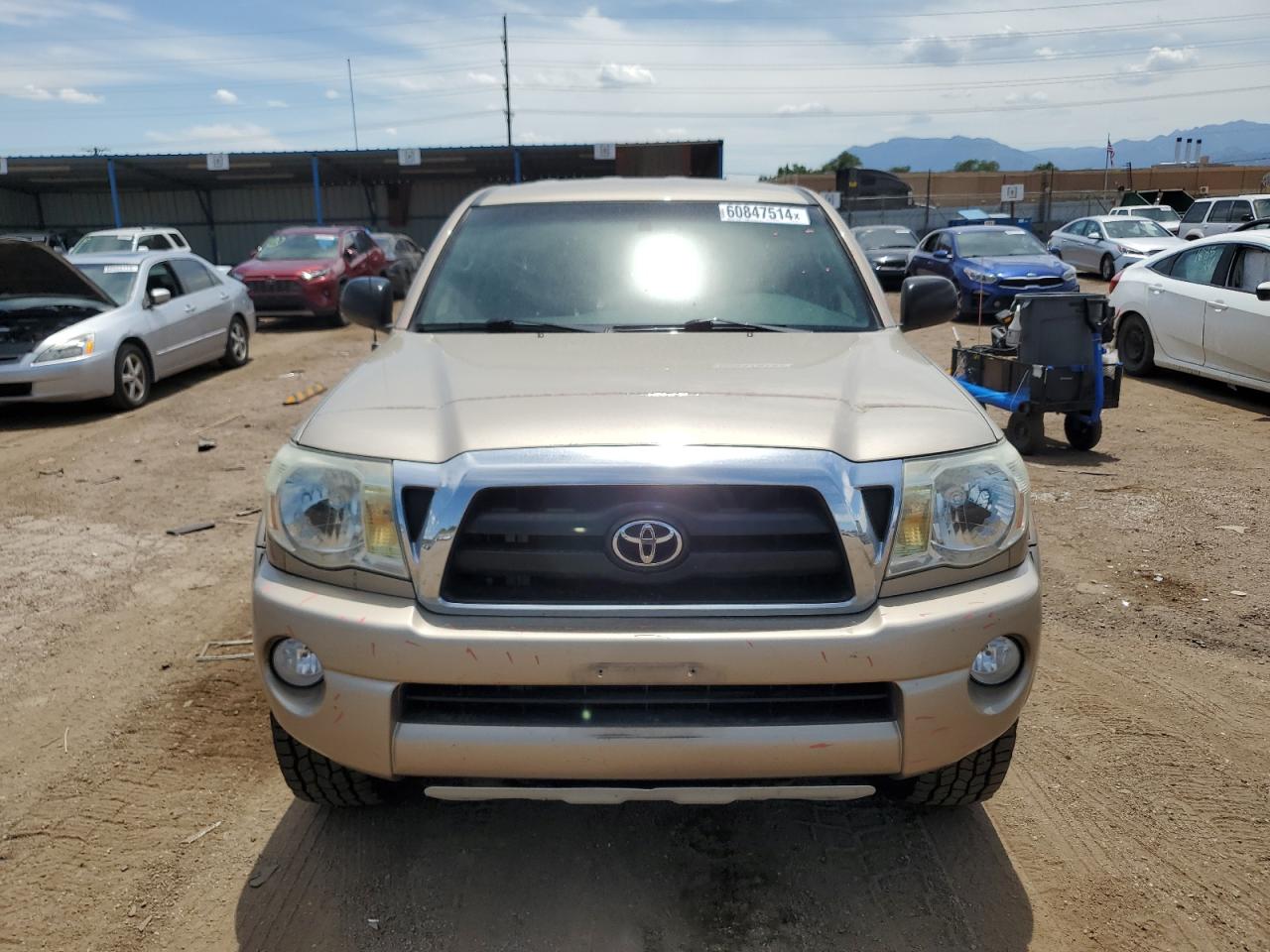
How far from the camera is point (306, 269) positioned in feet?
57.7

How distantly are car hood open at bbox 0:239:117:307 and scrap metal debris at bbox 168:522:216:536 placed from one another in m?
4.09

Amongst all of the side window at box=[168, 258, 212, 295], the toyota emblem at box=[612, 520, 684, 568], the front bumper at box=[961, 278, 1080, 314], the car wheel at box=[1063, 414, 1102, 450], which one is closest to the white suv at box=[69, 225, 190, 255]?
the side window at box=[168, 258, 212, 295]

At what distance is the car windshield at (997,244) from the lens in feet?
55.6

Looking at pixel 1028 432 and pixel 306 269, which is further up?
pixel 306 269

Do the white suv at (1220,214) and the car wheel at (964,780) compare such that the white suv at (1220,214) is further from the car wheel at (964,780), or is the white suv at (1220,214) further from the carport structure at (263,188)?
the car wheel at (964,780)

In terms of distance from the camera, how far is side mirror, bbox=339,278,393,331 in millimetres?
4055

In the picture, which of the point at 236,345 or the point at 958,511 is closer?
the point at 958,511

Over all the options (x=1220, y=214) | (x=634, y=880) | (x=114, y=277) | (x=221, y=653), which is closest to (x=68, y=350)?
(x=114, y=277)

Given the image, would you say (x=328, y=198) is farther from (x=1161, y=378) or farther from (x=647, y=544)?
(x=647, y=544)

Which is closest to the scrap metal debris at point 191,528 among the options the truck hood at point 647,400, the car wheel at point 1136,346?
the truck hood at point 647,400

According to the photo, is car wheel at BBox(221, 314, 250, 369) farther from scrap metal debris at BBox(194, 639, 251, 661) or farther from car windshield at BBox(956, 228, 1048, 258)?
car windshield at BBox(956, 228, 1048, 258)

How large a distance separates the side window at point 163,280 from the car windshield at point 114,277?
159 mm

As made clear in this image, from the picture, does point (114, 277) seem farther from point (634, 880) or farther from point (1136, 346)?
point (1136, 346)

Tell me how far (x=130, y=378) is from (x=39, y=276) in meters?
1.22
